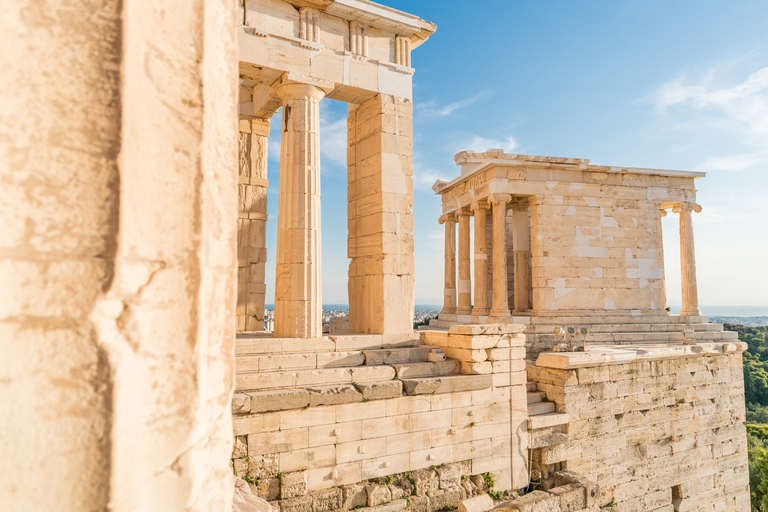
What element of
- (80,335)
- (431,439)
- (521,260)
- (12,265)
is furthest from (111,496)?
(521,260)

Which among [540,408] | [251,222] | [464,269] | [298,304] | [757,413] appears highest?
[251,222]

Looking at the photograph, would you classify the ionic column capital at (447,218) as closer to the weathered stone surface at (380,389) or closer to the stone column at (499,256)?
the stone column at (499,256)

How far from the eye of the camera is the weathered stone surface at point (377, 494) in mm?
6844

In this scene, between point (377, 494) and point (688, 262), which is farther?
point (688, 262)

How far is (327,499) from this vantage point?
21.6 feet

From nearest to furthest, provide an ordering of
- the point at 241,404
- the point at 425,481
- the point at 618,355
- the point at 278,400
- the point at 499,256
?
the point at 241,404 → the point at 278,400 → the point at 425,481 → the point at 618,355 → the point at 499,256

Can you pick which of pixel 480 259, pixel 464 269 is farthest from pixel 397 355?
pixel 464 269

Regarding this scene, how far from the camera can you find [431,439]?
301 inches

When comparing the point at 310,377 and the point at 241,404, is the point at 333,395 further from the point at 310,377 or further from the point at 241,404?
the point at 241,404

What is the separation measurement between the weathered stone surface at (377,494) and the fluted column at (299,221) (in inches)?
114

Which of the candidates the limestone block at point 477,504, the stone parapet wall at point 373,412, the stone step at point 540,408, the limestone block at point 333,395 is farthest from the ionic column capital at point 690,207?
the limestone block at point 333,395

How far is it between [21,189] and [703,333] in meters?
20.1

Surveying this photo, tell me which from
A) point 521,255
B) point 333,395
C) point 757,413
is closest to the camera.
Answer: point 333,395

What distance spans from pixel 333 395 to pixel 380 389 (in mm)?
810
